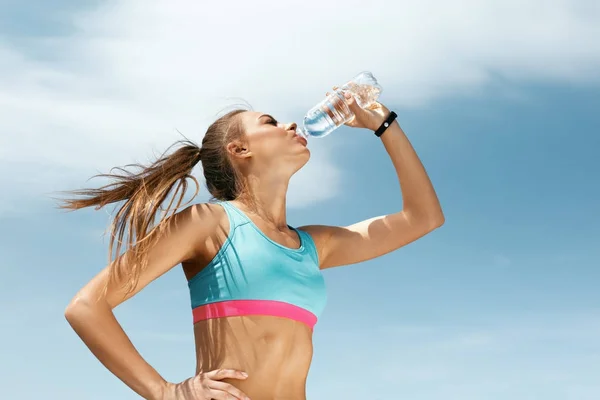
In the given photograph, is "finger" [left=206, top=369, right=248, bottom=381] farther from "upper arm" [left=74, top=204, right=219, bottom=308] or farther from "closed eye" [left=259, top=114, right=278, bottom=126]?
"closed eye" [left=259, top=114, right=278, bottom=126]

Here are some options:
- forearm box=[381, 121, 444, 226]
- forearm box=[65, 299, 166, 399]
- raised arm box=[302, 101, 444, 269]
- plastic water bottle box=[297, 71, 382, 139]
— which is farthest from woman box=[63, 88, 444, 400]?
forearm box=[381, 121, 444, 226]

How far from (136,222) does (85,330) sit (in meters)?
0.62

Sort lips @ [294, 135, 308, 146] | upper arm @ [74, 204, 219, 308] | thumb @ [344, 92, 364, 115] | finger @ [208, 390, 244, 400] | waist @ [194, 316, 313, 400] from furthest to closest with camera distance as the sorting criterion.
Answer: thumb @ [344, 92, 364, 115] → lips @ [294, 135, 308, 146] → waist @ [194, 316, 313, 400] → upper arm @ [74, 204, 219, 308] → finger @ [208, 390, 244, 400]

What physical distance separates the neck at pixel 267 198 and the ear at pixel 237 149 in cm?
14

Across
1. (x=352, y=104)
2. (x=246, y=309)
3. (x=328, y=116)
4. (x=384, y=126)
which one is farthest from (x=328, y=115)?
(x=246, y=309)

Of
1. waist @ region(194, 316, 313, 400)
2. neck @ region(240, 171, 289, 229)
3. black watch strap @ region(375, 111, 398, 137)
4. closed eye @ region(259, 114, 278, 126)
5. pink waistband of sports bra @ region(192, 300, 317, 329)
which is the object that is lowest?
waist @ region(194, 316, 313, 400)

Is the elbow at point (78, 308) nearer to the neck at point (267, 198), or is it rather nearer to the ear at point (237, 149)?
the neck at point (267, 198)

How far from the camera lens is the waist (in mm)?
3990

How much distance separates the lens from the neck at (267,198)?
14.8 ft

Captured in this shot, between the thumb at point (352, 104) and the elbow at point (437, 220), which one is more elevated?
the thumb at point (352, 104)

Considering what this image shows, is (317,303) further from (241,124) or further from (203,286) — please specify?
(241,124)

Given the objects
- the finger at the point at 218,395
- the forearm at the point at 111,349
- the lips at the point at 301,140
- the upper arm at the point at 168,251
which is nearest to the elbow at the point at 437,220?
the lips at the point at 301,140

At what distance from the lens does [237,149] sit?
462 cm

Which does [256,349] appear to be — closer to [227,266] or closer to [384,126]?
[227,266]
